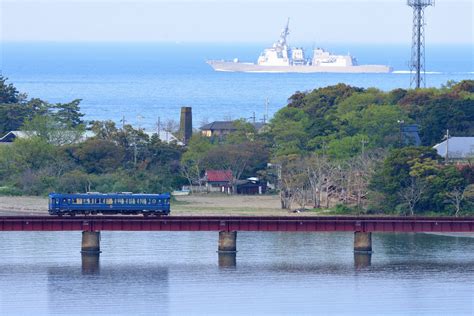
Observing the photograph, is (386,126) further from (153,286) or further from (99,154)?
(153,286)

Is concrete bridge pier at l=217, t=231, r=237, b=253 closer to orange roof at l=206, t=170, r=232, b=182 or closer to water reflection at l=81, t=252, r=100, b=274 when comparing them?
water reflection at l=81, t=252, r=100, b=274

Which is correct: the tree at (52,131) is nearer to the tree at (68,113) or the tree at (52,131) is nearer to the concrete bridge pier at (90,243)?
the tree at (68,113)

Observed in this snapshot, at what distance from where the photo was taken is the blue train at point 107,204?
74.9 m

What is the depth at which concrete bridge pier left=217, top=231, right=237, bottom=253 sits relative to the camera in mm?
72250

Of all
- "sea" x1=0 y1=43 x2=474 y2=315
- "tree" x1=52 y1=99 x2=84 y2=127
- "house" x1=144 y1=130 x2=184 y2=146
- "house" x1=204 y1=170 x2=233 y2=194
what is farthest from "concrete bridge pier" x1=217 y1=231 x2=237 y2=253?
"tree" x1=52 y1=99 x2=84 y2=127

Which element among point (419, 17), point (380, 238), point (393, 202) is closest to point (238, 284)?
point (380, 238)

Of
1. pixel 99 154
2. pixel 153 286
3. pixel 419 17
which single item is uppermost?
pixel 419 17

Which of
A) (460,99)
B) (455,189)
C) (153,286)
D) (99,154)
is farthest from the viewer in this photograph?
(460,99)

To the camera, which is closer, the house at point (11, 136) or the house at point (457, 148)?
the house at point (457, 148)

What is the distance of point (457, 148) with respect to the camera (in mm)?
100188

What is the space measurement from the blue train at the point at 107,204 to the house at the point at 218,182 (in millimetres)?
22816

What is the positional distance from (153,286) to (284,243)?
17.1 m

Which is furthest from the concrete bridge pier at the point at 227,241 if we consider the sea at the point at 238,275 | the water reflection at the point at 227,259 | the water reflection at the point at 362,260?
the water reflection at the point at 362,260

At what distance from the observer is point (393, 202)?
87000 millimetres
